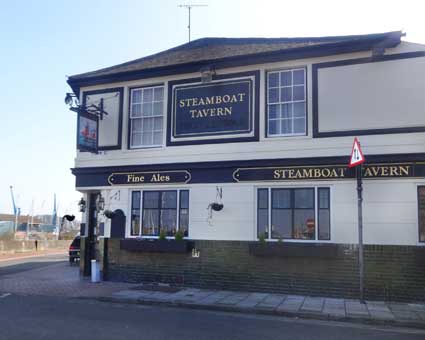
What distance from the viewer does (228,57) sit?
1242 cm

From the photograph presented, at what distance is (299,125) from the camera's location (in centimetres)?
1184

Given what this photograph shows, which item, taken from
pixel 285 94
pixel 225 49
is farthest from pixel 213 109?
pixel 225 49

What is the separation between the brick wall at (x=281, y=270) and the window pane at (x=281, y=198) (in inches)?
54.1

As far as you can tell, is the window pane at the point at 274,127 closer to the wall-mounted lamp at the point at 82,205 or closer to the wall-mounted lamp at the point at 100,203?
the wall-mounted lamp at the point at 100,203

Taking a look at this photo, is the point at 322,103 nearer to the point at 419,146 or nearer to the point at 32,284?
the point at 419,146

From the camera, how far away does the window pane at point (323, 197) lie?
1120 cm

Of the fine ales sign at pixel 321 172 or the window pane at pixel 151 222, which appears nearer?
the fine ales sign at pixel 321 172

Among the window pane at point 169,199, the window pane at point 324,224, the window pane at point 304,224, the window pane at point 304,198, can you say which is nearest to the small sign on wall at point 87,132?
the window pane at point 169,199

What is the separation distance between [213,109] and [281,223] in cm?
390

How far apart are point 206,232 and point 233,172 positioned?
6.14 feet

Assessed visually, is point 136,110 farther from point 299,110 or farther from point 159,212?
point 299,110

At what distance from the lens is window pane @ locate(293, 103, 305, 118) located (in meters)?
11.9

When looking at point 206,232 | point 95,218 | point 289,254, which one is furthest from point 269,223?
point 95,218

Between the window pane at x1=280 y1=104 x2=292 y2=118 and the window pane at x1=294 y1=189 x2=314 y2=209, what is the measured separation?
212cm
